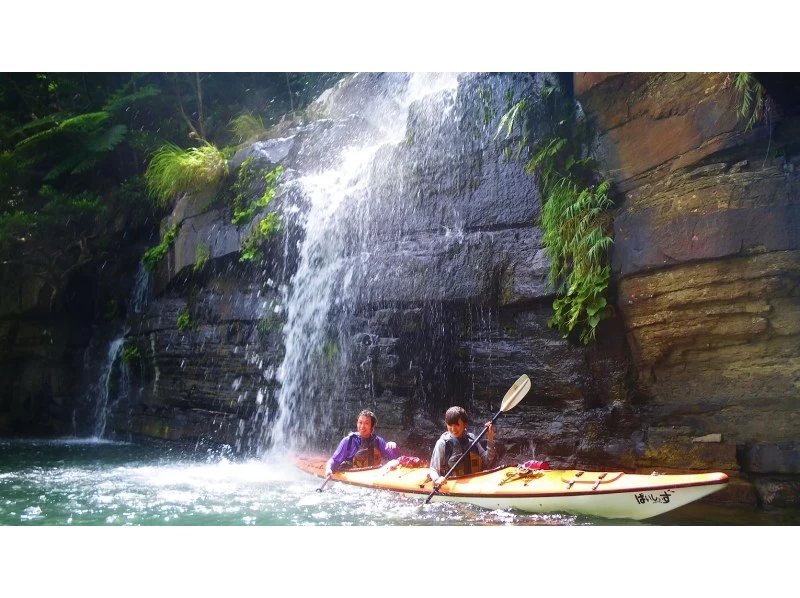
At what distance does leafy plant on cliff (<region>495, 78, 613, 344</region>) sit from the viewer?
4.93 m

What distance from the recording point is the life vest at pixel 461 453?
4547 millimetres

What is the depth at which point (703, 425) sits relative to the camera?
4.48 metres

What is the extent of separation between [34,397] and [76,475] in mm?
4256

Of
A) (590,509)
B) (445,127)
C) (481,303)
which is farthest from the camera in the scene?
(445,127)

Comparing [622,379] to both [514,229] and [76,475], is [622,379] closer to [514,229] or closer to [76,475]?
[514,229]

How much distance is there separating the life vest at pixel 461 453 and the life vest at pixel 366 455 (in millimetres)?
785

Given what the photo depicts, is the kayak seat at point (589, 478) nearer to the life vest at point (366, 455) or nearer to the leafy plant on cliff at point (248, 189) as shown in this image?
the life vest at point (366, 455)

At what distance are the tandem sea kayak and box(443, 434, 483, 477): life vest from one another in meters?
0.16

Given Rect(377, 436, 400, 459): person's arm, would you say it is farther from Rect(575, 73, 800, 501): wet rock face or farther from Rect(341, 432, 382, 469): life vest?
Rect(575, 73, 800, 501): wet rock face

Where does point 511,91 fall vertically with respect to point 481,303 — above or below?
above

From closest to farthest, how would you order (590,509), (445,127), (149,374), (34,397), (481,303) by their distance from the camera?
Answer: (590,509) → (481,303) → (445,127) → (149,374) → (34,397)

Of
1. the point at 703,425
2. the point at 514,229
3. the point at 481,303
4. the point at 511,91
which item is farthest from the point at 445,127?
the point at 703,425

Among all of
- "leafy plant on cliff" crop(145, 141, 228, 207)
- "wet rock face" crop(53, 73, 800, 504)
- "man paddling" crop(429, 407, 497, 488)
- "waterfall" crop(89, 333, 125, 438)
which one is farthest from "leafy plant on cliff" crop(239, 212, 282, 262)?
"man paddling" crop(429, 407, 497, 488)

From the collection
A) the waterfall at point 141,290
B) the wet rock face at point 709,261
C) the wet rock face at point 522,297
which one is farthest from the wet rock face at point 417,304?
the waterfall at point 141,290
